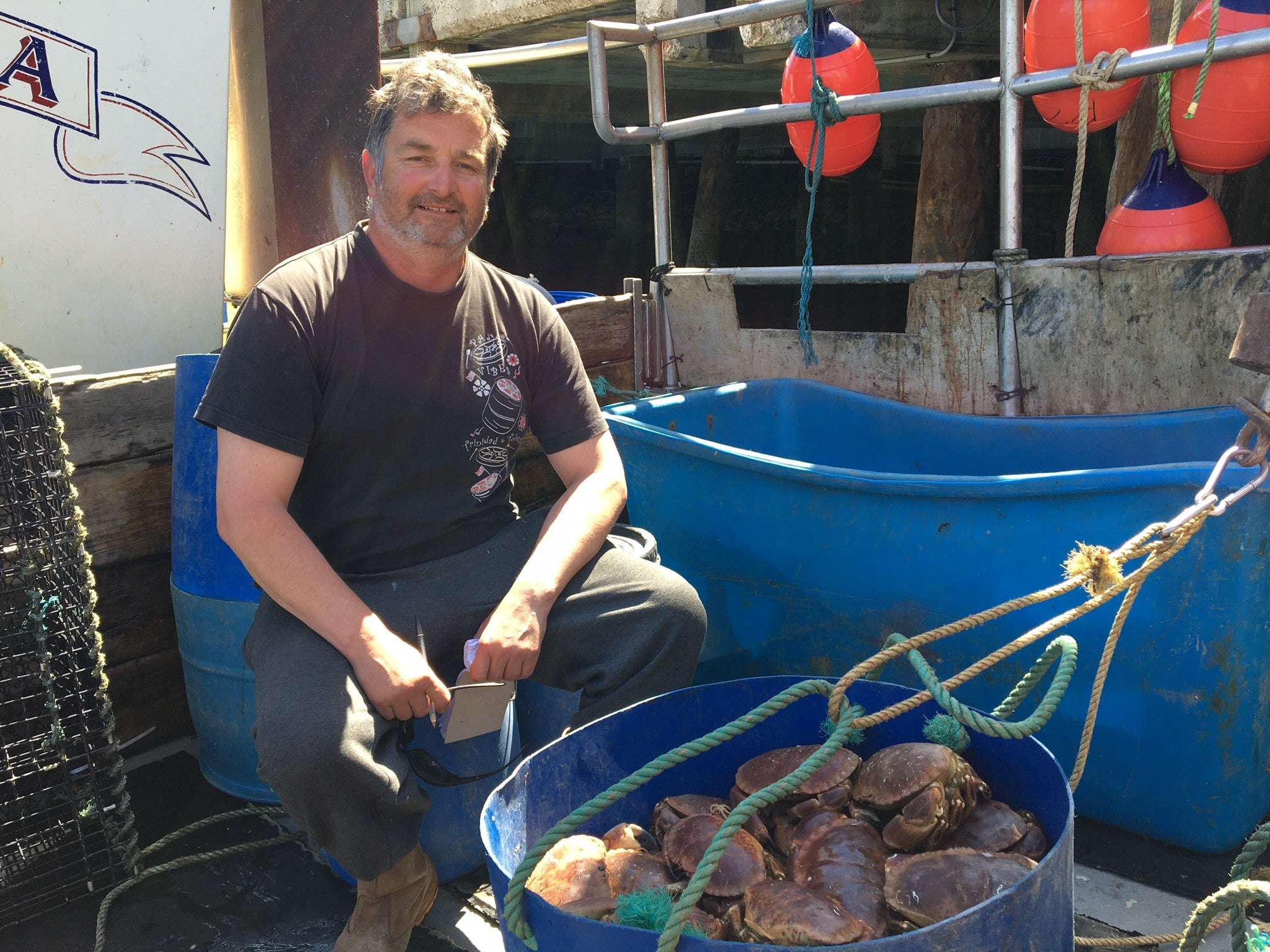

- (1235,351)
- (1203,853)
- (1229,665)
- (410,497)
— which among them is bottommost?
(1203,853)

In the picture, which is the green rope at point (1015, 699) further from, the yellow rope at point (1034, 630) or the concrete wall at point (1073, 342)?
the concrete wall at point (1073, 342)

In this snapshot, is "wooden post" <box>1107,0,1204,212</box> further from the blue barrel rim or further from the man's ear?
the man's ear

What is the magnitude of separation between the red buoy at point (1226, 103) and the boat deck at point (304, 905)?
1.99m

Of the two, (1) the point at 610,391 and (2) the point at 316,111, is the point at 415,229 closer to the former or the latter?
(1) the point at 610,391

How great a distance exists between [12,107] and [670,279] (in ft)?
7.25

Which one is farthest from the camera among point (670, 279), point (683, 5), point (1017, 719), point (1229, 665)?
point (683, 5)

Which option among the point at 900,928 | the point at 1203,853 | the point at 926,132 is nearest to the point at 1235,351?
the point at 900,928

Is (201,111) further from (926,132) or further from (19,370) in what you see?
(926,132)

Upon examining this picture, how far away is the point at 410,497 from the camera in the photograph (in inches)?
93.8

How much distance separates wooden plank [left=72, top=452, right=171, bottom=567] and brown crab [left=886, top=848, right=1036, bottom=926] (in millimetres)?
2193

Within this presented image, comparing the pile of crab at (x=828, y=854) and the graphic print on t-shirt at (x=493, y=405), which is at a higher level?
the graphic print on t-shirt at (x=493, y=405)

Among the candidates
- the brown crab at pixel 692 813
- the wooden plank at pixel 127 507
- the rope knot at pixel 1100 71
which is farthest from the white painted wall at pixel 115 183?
the rope knot at pixel 1100 71

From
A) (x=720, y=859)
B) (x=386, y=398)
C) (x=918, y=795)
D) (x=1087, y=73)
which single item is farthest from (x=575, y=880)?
(x=1087, y=73)

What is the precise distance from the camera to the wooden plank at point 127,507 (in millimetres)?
2811
